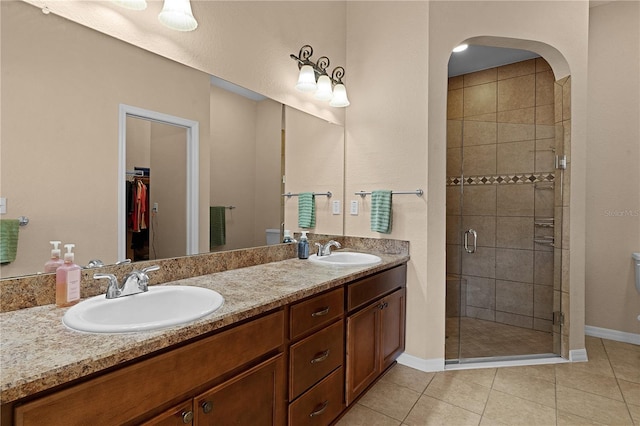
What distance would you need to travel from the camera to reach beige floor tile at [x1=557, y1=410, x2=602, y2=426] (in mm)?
1788

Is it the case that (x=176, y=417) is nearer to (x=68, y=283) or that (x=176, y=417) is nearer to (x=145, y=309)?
(x=145, y=309)

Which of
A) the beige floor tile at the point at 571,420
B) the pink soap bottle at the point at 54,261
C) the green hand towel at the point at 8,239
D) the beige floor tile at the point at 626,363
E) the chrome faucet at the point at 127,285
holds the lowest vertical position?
the beige floor tile at the point at 571,420

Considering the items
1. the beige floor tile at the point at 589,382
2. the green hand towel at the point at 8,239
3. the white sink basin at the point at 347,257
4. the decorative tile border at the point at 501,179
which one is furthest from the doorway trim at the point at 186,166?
the beige floor tile at the point at 589,382

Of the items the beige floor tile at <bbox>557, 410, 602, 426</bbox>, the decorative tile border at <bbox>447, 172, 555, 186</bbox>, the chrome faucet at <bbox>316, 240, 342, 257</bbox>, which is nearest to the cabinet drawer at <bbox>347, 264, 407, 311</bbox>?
the chrome faucet at <bbox>316, 240, 342, 257</bbox>

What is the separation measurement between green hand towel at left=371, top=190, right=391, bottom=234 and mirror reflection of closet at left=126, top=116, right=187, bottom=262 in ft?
4.64

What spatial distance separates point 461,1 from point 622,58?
1.71 metres

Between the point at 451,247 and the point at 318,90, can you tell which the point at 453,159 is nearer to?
the point at 451,247

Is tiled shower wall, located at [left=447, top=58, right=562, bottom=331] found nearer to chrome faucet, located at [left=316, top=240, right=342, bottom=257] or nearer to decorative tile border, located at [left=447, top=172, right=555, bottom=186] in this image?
decorative tile border, located at [left=447, top=172, right=555, bottom=186]

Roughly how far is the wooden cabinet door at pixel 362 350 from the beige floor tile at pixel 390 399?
4.5 inches

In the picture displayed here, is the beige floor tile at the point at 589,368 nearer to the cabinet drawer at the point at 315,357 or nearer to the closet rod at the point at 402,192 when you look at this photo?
the closet rod at the point at 402,192

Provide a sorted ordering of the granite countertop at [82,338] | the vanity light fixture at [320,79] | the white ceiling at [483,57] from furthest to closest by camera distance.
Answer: the white ceiling at [483,57], the vanity light fixture at [320,79], the granite countertop at [82,338]

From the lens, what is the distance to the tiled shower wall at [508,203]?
2752mm

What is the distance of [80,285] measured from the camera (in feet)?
4.00

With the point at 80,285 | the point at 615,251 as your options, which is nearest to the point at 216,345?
the point at 80,285
